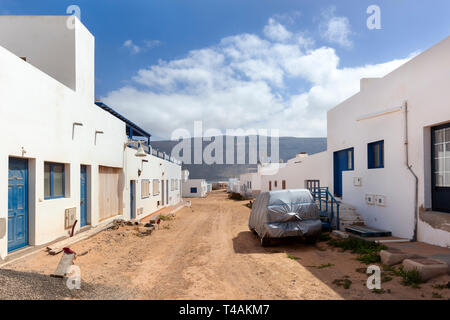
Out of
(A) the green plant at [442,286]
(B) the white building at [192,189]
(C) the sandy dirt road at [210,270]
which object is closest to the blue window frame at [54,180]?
(C) the sandy dirt road at [210,270]

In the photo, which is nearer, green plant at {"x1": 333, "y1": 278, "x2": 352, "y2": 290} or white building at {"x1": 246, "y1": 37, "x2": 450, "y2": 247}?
green plant at {"x1": 333, "y1": 278, "x2": 352, "y2": 290}

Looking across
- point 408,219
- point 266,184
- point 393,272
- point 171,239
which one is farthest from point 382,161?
point 266,184

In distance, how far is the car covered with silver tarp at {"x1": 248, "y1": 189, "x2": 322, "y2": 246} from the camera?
8.53 m

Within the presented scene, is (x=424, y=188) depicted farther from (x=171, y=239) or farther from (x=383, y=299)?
(x=171, y=239)

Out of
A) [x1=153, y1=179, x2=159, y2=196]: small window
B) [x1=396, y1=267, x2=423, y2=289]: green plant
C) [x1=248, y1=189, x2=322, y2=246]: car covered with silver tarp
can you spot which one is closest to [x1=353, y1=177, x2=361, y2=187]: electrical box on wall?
[x1=248, y1=189, x2=322, y2=246]: car covered with silver tarp

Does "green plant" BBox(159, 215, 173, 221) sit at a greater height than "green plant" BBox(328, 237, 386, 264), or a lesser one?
lesser

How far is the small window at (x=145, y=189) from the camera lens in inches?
635

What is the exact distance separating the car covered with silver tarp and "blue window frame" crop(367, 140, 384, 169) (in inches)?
125

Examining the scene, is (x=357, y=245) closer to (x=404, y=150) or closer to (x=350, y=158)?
(x=404, y=150)

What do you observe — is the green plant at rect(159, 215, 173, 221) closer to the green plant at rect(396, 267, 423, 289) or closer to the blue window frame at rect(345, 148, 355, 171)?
the blue window frame at rect(345, 148, 355, 171)

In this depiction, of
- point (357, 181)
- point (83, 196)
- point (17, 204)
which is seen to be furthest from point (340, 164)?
point (17, 204)

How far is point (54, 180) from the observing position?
8.09 meters

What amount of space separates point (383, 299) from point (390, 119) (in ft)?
21.4

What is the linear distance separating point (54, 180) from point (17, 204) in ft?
5.14
